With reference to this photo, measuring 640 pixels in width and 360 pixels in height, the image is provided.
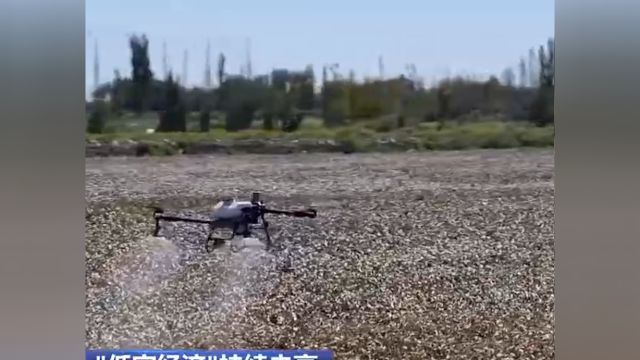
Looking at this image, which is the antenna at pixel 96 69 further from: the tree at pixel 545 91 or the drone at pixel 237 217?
the tree at pixel 545 91

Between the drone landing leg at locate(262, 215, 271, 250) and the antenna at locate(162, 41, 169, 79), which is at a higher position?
the antenna at locate(162, 41, 169, 79)

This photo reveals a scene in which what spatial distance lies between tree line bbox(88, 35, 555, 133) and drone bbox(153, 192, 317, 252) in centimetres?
21

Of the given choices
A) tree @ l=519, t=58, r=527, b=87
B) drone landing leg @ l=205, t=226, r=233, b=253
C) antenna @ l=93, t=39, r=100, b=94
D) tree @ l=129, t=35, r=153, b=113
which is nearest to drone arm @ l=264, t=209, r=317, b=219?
drone landing leg @ l=205, t=226, r=233, b=253

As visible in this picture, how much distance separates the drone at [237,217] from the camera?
6.67 ft

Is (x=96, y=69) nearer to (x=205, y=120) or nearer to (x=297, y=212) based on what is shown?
(x=205, y=120)

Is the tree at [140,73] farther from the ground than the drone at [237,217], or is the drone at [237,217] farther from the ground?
the tree at [140,73]

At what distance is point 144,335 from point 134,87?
2.21 feet

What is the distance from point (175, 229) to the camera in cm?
205

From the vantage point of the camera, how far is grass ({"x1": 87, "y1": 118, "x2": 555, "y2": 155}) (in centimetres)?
200

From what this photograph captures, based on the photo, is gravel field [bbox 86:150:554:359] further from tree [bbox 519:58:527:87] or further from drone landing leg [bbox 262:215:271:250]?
tree [bbox 519:58:527:87]

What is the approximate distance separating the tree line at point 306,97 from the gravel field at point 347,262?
4.6 inches

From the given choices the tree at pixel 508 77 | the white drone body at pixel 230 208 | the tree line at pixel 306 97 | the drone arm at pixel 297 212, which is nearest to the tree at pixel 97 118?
the tree line at pixel 306 97
